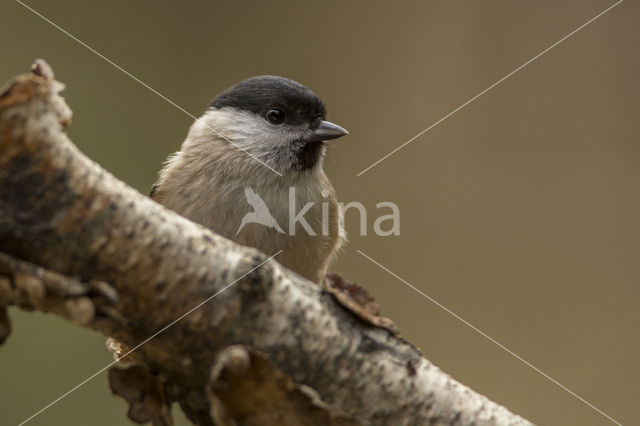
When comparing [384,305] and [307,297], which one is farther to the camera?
[384,305]

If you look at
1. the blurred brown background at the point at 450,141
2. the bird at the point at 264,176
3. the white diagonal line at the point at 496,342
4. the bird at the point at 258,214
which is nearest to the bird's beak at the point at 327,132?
the bird at the point at 264,176

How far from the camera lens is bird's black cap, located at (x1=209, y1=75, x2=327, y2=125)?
173 centimetres

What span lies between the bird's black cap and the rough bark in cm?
91

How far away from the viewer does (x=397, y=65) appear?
9.67 feet

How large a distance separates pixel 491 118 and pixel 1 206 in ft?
→ 8.05


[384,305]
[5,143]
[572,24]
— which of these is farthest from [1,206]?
[572,24]

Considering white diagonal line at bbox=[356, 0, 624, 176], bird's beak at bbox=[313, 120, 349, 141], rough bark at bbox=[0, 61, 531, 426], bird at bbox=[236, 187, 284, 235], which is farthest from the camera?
white diagonal line at bbox=[356, 0, 624, 176]

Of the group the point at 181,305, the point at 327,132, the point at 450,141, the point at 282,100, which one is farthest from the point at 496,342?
the point at 181,305

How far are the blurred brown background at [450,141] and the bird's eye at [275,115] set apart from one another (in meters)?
1.01

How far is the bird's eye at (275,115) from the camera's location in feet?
5.75

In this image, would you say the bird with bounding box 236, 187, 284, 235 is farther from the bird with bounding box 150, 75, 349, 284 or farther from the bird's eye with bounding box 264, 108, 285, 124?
the bird's eye with bounding box 264, 108, 285, 124

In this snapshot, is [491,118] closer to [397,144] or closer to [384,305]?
[397,144]

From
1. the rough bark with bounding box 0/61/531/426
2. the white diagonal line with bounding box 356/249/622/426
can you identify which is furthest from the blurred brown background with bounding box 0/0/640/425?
the rough bark with bounding box 0/61/531/426

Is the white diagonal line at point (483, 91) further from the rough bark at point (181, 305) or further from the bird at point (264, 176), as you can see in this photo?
the rough bark at point (181, 305)
